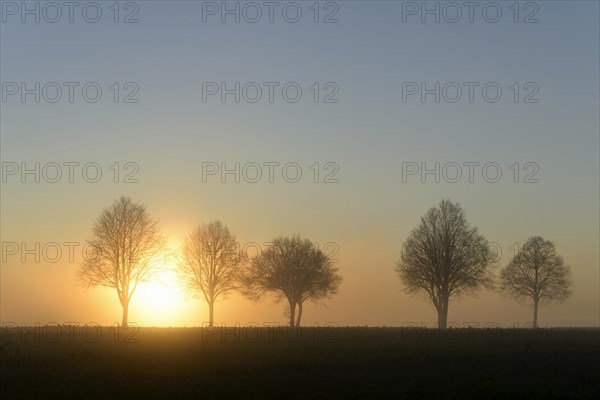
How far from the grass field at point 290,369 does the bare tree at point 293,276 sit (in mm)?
31477

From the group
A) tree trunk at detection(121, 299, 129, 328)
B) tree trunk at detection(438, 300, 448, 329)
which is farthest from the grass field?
tree trunk at detection(438, 300, 448, 329)

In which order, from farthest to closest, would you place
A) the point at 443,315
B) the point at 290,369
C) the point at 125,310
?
the point at 443,315
the point at 125,310
the point at 290,369

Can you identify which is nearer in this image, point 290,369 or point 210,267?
point 290,369

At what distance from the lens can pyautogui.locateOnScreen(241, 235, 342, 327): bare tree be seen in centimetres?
7475

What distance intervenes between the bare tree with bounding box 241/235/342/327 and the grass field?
31477 millimetres

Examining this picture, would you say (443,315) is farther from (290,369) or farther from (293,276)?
(290,369)

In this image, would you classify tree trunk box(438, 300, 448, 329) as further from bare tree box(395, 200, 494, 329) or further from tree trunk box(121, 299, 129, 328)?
tree trunk box(121, 299, 129, 328)

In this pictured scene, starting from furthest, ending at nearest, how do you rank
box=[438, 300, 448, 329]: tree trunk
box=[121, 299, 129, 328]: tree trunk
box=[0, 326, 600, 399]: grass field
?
box=[438, 300, 448, 329]: tree trunk
box=[121, 299, 129, 328]: tree trunk
box=[0, 326, 600, 399]: grass field

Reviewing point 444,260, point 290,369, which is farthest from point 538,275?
point 290,369

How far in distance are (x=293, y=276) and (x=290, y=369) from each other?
44978 mm

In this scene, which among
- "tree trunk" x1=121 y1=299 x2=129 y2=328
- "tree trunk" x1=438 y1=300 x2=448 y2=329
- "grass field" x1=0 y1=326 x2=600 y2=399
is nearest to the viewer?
"grass field" x1=0 y1=326 x2=600 y2=399

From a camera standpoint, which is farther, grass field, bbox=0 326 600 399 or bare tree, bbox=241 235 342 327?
bare tree, bbox=241 235 342 327

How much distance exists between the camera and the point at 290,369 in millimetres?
30156

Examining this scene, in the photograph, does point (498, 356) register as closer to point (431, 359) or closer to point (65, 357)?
point (431, 359)
